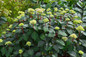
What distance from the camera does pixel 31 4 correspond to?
3.03 m

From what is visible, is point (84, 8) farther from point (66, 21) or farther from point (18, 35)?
point (18, 35)

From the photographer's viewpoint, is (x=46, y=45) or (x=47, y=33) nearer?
(x=46, y=45)

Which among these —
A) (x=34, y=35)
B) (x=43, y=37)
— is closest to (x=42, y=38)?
(x=43, y=37)

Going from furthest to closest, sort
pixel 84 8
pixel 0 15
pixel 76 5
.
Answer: pixel 76 5 → pixel 84 8 → pixel 0 15

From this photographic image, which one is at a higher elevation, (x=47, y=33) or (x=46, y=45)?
(x=47, y=33)

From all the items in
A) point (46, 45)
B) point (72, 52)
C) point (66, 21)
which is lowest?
point (72, 52)

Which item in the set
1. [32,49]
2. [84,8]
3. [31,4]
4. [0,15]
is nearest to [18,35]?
[32,49]

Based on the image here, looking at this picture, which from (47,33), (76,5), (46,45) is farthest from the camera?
(76,5)

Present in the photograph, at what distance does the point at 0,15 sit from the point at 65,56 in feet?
5.04

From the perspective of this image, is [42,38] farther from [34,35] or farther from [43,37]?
[34,35]

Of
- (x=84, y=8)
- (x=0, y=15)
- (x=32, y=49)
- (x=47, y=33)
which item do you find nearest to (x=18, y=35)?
(x=32, y=49)

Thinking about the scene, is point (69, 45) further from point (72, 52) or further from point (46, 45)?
point (46, 45)

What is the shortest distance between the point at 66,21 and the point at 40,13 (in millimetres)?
467

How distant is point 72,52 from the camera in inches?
73.5
